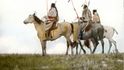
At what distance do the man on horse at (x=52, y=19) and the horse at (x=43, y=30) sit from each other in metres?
0.04

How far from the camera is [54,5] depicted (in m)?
4.21

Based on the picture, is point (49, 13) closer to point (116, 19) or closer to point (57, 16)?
point (57, 16)

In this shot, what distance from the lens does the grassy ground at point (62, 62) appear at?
13.1ft

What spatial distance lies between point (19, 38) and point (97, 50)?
0.72 metres

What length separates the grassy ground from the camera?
4.00 m

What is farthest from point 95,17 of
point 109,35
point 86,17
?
point 109,35

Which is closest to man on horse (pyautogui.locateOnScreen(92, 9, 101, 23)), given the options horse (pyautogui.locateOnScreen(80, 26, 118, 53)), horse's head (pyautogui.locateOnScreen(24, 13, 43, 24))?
horse (pyautogui.locateOnScreen(80, 26, 118, 53))

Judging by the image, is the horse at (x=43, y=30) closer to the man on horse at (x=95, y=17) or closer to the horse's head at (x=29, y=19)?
the horse's head at (x=29, y=19)

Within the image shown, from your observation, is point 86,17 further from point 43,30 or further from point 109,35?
point 43,30

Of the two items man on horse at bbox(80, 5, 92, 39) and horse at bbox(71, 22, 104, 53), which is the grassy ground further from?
man on horse at bbox(80, 5, 92, 39)

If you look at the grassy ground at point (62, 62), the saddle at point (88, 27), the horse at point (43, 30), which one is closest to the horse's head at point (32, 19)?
the horse at point (43, 30)

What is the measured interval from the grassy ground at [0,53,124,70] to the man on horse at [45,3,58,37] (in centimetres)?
29

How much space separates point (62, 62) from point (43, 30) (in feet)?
1.35

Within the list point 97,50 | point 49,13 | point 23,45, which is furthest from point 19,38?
point 97,50
